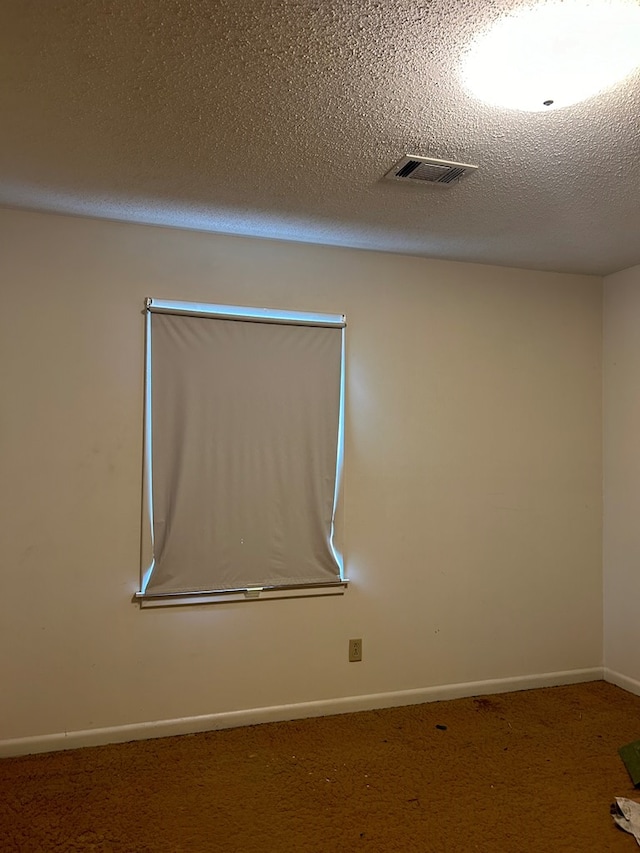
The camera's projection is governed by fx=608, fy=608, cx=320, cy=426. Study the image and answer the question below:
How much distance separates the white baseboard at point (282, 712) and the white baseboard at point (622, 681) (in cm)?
1

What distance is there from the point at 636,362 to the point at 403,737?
252cm

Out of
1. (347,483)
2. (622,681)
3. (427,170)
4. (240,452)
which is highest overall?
(427,170)

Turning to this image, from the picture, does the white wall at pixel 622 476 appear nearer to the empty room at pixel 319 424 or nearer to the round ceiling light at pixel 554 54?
the empty room at pixel 319 424

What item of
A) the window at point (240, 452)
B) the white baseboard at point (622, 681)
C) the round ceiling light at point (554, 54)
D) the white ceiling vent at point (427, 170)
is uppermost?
the round ceiling light at point (554, 54)

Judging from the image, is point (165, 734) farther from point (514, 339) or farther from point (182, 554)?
point (514, 339)

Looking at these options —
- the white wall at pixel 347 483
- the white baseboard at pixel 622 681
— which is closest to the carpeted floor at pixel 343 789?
the white wall at pixel 347 483

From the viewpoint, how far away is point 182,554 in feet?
9.98

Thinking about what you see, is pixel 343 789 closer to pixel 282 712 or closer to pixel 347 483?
pixel 282 712

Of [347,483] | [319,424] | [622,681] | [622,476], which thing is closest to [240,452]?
[319,424]

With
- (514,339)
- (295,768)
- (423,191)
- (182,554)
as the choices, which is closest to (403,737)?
(295,768)

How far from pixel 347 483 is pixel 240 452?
24.6 inches

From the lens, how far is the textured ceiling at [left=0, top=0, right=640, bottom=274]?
61.9 inches

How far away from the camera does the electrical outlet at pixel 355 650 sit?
3.30 meters

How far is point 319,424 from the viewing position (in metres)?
3.29
